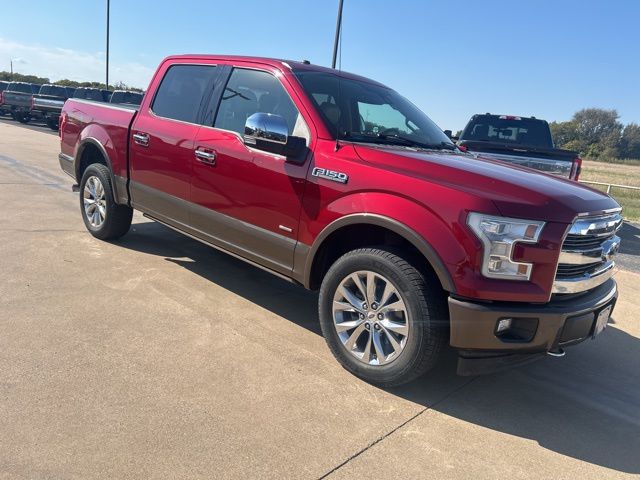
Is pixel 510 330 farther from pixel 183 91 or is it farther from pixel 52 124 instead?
pixel 52 124

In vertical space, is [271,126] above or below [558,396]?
above

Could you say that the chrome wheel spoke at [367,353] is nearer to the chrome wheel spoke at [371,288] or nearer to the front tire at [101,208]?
the chrome wheel spoke at [371,288]

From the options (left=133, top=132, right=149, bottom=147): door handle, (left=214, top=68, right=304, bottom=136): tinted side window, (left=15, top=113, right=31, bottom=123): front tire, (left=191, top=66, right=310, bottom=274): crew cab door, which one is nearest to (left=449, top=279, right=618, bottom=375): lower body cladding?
(left=191, top=66, right=310, bottom=274): crew cab door

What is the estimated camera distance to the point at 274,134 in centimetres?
362

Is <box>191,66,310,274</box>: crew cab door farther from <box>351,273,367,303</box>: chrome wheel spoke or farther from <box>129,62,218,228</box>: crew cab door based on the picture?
<box>351,273,367,303</box>: chrome wheel spoke

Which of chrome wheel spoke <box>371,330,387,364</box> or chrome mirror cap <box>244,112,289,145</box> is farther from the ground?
chrome mirror cap <box>244,112,289,145</box>

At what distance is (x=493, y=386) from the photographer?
3588 millimetres

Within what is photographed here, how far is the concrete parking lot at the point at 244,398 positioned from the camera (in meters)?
2.56

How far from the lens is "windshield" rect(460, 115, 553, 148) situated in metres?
10.1

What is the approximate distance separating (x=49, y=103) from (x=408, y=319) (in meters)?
25.9

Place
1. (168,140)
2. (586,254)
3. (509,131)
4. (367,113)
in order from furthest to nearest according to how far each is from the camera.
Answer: (509,131)
(168,140)
(367,113)
(586,254)

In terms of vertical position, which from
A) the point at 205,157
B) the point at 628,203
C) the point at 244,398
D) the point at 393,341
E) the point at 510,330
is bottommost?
the point at 244,398

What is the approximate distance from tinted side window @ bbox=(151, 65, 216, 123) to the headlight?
282 cm

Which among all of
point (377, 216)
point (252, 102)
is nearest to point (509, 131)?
point (252, 102)
